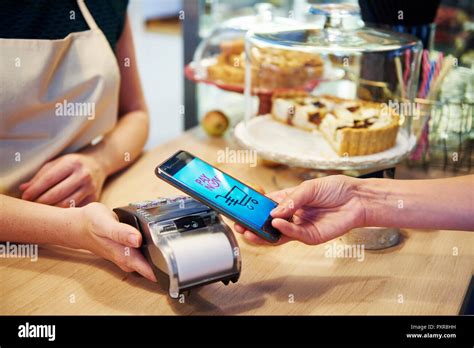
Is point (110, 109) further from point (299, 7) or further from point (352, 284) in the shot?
point (299, 7)

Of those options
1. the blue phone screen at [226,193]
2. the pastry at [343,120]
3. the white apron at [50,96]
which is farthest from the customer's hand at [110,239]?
the pastry at [343,120]

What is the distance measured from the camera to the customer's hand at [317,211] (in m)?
0.82

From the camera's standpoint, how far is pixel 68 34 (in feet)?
3.37

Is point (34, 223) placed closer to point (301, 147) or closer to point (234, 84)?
point (301, 147)

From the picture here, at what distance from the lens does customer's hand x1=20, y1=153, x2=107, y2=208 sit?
968 millimetres

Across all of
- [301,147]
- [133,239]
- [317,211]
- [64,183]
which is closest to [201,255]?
[133,239]

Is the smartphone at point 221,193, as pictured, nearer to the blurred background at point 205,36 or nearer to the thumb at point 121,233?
the thumb at point 121,233

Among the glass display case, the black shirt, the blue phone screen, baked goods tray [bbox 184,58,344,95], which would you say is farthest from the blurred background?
the blue phone screen

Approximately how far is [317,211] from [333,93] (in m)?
0.66

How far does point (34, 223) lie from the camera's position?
0.88 meters
